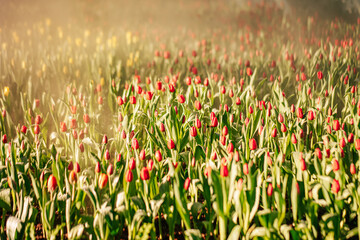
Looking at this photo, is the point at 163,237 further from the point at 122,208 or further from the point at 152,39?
the point at 152,39

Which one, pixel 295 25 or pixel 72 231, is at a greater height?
pixel 295 25

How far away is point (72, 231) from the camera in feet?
4.79

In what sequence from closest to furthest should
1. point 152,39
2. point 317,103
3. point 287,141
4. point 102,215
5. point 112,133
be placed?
point 102,215 < point 287,141 < point 317,103 < point 112,133 < point 152,39

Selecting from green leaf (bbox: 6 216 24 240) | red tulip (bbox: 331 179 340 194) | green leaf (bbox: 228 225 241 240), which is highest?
red tulip (bbox: 331 179 340 194)

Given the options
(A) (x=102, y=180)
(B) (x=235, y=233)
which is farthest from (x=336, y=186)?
(A) (x=102, y=180)

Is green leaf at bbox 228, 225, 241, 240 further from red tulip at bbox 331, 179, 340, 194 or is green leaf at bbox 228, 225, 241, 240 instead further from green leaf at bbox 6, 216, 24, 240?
green leaf at bbox 6, 216, 24, 240

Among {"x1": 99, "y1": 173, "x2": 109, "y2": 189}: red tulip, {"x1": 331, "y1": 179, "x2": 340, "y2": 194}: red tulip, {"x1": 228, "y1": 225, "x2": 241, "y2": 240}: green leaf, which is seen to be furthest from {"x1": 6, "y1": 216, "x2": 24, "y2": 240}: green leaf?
{"x1": 331, "y1": 179, "x2": 340, "y2": 194}: red tulip

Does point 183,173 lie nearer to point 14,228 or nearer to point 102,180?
point 102,180

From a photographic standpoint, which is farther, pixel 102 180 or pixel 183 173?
pixel 183 173

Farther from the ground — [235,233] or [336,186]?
[336,186]

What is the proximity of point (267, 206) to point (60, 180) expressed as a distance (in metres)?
0.96

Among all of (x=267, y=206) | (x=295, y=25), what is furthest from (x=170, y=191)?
(x=295, y=25)

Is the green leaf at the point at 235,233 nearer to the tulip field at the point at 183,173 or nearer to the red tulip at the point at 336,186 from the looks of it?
the tulip field at the point at 183,173

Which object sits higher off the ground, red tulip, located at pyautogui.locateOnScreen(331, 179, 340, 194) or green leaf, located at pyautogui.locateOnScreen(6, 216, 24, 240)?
red tulip, located at pyautogui.locateOnScreen(331, 179, 340, 194)
